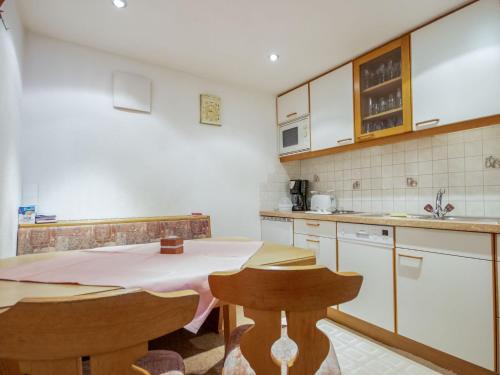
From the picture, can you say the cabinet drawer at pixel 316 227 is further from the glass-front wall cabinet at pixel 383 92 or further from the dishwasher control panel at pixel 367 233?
the glass-front wall cabinet at pixel 383 92

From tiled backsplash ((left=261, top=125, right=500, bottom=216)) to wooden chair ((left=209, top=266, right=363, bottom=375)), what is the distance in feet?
6.32

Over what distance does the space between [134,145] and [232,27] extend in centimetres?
136

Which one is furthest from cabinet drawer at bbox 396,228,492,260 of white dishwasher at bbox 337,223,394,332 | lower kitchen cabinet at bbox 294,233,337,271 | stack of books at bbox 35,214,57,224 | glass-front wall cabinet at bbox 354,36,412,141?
stack of books at bbox 35,214,57,224

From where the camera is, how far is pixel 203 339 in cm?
196

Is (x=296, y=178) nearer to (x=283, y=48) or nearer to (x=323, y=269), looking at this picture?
(x=283, y=48)

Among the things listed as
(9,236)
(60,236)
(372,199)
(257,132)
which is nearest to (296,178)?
(257,132)

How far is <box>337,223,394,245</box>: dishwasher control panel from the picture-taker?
1985 millimetres

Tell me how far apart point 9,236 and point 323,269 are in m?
1.97

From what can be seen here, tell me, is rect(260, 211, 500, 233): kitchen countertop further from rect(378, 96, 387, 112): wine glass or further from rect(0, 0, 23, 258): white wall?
rect(0, 0, 23, 258): white wall

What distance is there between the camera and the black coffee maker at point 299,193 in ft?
11.0

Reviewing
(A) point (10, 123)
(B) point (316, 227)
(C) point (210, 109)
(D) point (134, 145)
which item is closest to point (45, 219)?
(A) point (10, 123)

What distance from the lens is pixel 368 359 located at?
1.78 meters

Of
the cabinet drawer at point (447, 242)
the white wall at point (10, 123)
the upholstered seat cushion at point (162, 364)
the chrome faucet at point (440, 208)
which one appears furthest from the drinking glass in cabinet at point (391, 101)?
the white wall at point (10, 123)

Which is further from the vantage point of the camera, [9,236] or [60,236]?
[60,236]
